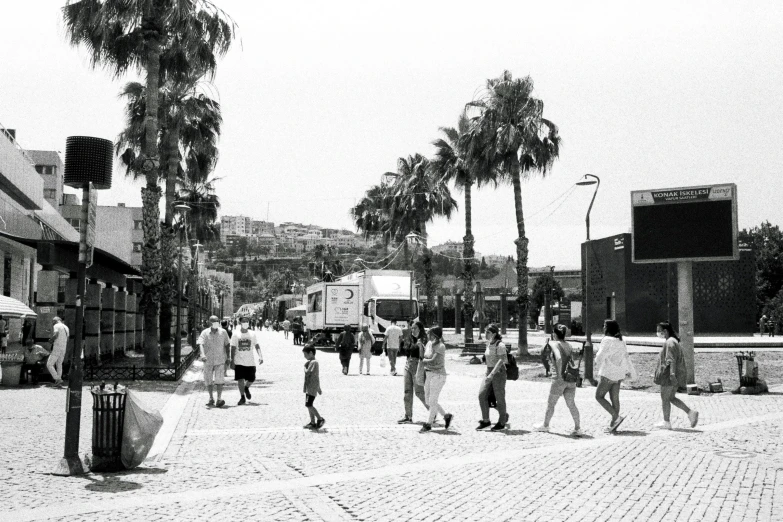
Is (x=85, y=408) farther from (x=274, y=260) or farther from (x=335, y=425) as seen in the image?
(x=274, y=260)

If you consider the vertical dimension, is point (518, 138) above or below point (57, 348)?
above

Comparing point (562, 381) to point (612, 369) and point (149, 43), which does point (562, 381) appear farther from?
point (149, 43)

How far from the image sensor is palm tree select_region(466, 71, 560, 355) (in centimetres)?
3088

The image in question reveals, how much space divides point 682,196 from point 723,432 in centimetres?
907

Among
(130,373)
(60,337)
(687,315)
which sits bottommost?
(130,373)

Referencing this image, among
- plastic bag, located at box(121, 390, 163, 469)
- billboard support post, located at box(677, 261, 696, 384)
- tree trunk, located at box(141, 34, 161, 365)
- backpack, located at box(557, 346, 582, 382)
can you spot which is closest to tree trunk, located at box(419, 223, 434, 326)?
tree trunk, located at box(141, 34, 161, 365)

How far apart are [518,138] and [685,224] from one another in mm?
11935

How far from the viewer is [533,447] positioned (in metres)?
10.6

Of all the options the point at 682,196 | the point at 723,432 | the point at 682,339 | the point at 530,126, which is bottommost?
the point at 723,432

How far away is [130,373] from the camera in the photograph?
21.6 m

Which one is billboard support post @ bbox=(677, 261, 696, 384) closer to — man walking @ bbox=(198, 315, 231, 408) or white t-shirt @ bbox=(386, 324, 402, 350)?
white t-shirt @ bbox=(386, 324, 402, 350)

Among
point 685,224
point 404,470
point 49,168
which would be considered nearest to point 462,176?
point 685,224

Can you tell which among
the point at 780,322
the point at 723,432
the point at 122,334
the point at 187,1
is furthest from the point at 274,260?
the point at 723,432

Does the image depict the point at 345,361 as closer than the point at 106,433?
No
